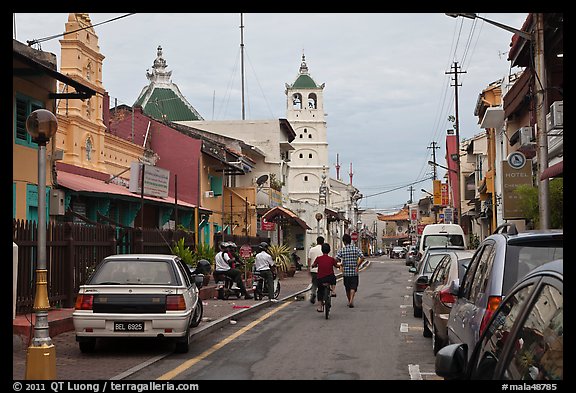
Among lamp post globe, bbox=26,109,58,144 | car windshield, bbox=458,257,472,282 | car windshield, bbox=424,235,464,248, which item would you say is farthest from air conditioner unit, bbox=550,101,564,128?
lamp post globe, bbox=26,109,58,144

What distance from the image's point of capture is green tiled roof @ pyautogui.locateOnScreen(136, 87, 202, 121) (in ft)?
174

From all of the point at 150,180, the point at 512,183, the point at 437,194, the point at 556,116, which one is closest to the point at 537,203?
the point at 556,116

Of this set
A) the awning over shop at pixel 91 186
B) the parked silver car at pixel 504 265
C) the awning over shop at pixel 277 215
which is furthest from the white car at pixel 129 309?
the awning over shop at pixel 277 215

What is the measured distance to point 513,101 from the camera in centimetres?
3416

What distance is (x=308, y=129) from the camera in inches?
3767

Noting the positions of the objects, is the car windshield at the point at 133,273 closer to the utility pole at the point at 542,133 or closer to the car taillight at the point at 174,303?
the car taillight at the point at 174,303

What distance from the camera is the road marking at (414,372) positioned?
10367mm

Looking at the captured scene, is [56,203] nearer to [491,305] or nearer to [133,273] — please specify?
[133,273]

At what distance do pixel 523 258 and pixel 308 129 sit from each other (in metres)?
88.3

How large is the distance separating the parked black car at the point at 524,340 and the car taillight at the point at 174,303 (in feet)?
24.1

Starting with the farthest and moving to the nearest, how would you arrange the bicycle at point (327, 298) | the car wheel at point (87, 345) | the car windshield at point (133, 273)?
1. the bicycle at point (327, 298)
2. the car windshield at point (133, 273)
3. the car wheel at point (87, 345)
